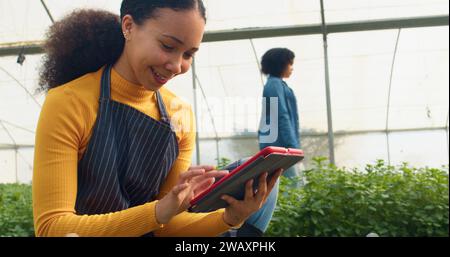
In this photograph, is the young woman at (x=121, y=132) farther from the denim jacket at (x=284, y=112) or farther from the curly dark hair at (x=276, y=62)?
the curly dark hair at (x=276, y=62)

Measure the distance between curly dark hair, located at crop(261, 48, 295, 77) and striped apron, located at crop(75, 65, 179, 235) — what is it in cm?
241

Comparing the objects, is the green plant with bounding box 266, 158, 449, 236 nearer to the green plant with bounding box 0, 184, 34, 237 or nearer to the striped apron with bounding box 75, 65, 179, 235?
the green plant with bounding box 0, 184, 34, 237

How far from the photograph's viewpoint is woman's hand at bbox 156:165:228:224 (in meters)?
1.25

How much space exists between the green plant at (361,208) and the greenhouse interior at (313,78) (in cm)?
308

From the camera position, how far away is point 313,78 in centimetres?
710

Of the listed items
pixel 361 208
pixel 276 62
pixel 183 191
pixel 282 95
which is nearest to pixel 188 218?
pixel 183 191

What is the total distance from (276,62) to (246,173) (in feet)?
8.85

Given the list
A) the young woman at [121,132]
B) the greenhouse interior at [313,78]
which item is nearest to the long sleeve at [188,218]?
the young woman at [121,132]

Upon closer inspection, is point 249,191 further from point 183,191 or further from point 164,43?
point 164,43

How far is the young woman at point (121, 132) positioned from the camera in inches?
52.4

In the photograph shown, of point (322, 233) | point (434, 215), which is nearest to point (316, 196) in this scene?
point (322, 233)

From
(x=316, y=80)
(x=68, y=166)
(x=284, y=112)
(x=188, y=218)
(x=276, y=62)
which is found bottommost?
(x=188, y=218)

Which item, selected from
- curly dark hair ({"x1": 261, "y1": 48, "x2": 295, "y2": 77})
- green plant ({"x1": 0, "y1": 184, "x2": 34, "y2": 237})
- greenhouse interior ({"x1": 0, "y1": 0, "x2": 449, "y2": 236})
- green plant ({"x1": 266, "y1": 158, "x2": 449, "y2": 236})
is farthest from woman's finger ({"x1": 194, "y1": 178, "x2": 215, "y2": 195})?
greenhouse interior ({"x1": 0, "y1": 0, "x2": 449, "y2": 236})

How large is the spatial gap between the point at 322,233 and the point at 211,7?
12.5 feet
